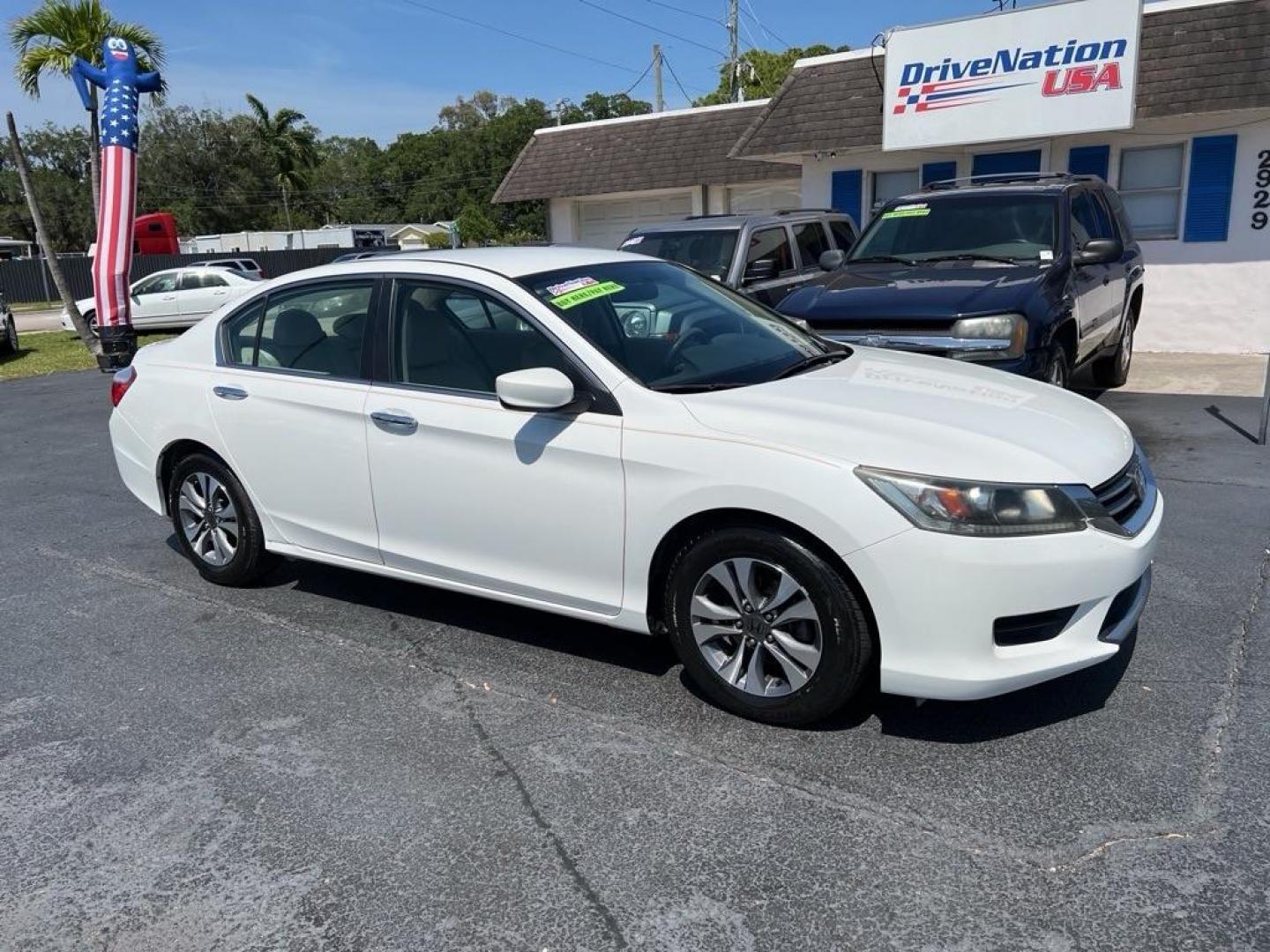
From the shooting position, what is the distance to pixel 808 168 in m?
15.7

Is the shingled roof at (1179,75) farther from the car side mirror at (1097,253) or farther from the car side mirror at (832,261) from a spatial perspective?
the car side mirror at (832,261)

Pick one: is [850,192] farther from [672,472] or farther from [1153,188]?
[672,472]

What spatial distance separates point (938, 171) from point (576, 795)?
1335cm

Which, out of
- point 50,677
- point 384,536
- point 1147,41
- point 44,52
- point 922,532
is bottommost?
point 50,677

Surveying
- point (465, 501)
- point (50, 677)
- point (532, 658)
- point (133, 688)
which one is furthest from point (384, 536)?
point (50, 677)

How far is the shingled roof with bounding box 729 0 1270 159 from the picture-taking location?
11.8m

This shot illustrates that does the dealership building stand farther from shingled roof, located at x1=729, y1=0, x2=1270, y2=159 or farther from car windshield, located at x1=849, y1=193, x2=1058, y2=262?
car windshield, located at x1=849, y1=193, x2=1058, y2=262

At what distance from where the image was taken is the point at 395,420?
4.23 metres

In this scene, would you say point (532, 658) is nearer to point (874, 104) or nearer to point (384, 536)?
point (384, 536)

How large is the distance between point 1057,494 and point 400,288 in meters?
2.80

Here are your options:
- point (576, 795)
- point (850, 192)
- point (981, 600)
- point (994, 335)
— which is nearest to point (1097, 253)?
point (994, 335)

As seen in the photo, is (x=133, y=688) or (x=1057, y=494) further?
(x=133, y=688)

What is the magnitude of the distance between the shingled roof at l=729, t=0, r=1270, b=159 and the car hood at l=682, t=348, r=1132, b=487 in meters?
10.1

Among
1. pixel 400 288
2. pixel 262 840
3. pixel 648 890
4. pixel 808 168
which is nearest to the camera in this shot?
pixel 648 890
